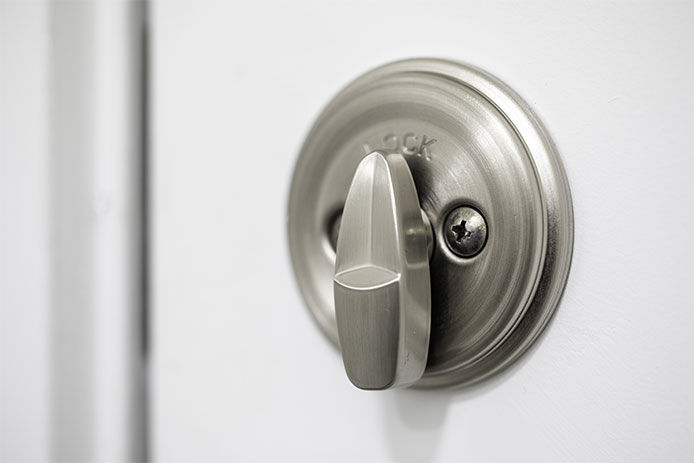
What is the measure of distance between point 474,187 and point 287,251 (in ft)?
0.36

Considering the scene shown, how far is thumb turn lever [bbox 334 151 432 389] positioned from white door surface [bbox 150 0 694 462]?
4cm

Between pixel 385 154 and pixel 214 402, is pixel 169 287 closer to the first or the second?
pixel 214 402

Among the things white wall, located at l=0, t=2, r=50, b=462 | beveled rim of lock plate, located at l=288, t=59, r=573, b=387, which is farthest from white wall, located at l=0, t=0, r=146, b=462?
beveled rim of lock plate, located at l=288, t=59, r=573, b=387

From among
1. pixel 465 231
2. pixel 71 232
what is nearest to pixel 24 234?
pixel 71 232

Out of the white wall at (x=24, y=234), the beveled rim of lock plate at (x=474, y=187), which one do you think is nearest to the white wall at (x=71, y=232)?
the white wall at (x=24, y=234)

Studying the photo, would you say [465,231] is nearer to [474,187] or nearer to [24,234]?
[474,187]

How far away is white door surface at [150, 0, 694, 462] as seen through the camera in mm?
195

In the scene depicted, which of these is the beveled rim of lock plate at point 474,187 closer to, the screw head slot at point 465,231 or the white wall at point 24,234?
the screw head slot at point 465,231

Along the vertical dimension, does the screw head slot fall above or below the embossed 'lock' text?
below

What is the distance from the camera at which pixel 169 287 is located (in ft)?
1.20

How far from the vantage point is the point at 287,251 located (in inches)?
11.6

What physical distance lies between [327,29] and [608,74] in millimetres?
133

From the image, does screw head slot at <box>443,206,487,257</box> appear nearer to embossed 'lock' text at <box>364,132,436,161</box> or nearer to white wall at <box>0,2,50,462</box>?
embossed 'lock' text at <box>364,132,436,161</box>

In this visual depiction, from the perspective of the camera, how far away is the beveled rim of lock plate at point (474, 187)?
0.69ft
